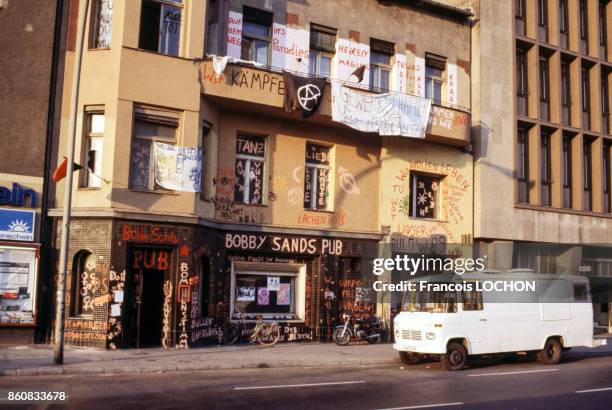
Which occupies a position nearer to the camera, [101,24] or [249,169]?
[101,24]

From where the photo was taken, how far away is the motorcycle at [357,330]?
21750 mm

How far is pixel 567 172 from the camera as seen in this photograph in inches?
1175

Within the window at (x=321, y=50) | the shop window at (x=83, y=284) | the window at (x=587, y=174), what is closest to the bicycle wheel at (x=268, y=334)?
the shop window at (x=83, y=284)

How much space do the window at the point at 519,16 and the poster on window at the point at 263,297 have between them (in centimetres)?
1596

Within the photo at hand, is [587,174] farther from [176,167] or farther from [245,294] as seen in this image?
[176,167]

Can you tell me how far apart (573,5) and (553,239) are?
36.3ft

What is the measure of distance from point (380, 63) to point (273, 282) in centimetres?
911

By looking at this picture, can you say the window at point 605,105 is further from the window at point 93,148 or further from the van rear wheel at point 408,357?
the window at point 93,148

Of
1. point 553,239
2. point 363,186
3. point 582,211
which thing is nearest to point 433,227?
point 363,186

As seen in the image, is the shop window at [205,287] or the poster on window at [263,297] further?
the poster on window at [263,297]

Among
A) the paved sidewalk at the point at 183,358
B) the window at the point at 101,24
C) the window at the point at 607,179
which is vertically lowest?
the paved sidewalk at the point at 183,358

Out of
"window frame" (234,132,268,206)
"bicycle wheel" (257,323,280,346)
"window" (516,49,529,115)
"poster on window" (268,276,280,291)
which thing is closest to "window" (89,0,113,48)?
"window frame" (234,132,268,206)

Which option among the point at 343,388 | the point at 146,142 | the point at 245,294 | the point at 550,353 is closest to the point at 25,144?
the point at 146,142

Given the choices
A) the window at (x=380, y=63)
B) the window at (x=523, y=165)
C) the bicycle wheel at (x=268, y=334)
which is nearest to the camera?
the bicycle wheel at (x=268, y=334)
